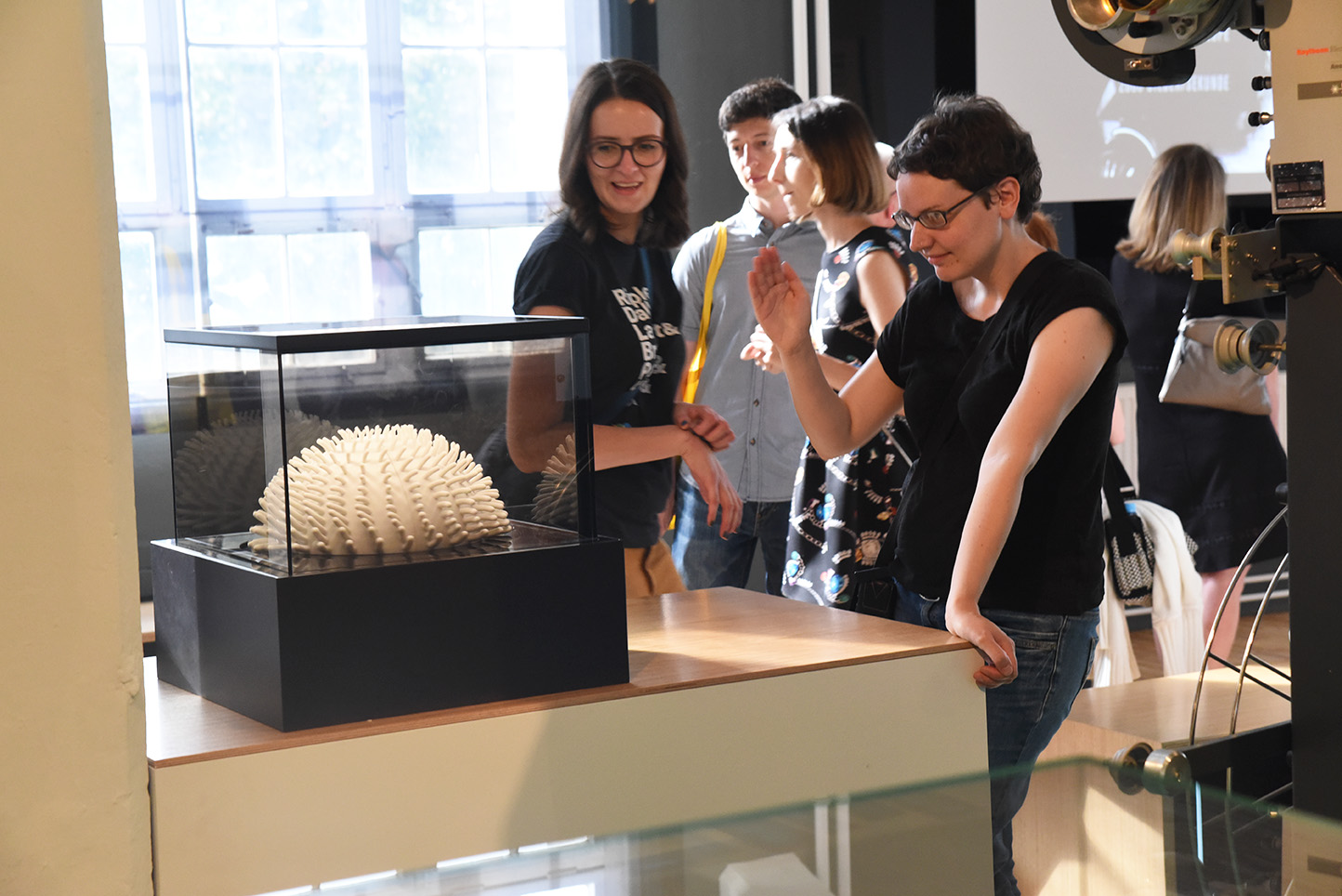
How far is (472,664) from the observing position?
1360 millimetres

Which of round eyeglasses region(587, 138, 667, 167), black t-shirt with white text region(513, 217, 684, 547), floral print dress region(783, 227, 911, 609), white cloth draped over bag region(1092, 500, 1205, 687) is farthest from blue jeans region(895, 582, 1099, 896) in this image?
white cloth draped over bag region(1092, 500, 1205, 687)

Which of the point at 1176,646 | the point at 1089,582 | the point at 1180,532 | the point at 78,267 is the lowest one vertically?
the point at 1176,646

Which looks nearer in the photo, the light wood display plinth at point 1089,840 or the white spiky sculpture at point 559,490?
the light wood display plinth at point 1089,840

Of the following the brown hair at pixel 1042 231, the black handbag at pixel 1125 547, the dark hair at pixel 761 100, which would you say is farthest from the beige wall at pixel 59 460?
the black handbag at pixel 1125 547

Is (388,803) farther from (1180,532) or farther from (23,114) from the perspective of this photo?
(1180,532)

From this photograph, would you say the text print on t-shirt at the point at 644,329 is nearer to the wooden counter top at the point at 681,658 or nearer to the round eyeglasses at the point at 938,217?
the wooden counter top at the point at 681,658

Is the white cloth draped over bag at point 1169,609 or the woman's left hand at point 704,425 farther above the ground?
the woman's left hand at point 704,425

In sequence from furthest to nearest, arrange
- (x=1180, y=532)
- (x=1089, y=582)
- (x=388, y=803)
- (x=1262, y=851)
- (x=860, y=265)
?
(x=1180, y=532) → (x=860, y=265) → (x=1089, y=582) → (x=388, y=803) → (x=1262, y=851)

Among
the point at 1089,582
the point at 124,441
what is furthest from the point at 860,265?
the point at 124,441

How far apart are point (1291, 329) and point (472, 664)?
1415 millimetres

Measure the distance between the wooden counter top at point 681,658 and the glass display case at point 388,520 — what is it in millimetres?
23

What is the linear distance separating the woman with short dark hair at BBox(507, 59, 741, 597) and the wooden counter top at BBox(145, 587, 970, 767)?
0.33m

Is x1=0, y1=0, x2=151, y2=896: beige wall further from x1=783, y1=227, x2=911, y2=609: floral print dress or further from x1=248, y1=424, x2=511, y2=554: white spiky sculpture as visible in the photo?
x1=783, y1=227, x2=911, y2=609: floral print dress

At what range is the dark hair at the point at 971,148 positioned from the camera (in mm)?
1771
